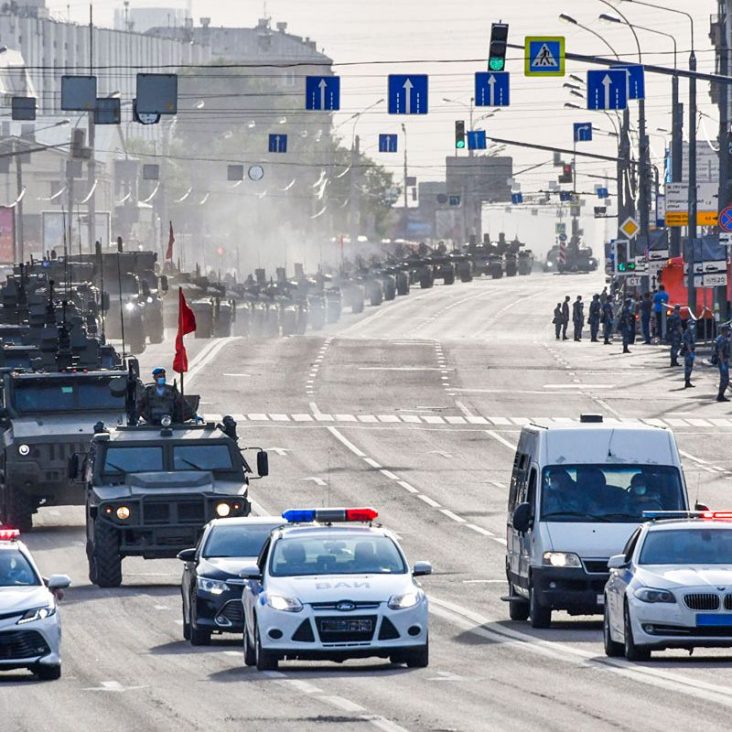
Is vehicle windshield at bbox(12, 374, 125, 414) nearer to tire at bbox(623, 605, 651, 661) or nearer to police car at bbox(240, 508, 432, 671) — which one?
police car at bbox(240, 508, 432, 671)

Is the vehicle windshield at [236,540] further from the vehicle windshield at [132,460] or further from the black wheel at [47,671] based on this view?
the vehicle windshield at [132,460]

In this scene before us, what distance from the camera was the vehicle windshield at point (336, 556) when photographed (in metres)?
19.5

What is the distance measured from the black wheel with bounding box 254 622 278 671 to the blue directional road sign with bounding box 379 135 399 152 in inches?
3514

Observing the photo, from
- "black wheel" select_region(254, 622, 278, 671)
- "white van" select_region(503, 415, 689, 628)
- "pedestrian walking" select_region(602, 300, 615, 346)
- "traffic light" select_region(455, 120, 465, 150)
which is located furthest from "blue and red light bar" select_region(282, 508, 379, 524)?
"pedestrian walking" select_region(602, 300, 615, 346)

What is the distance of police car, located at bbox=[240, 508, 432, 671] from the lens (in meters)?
18.6

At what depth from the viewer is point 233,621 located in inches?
872

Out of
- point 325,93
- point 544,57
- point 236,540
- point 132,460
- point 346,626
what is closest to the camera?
point 346,626

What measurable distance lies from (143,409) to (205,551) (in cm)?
927

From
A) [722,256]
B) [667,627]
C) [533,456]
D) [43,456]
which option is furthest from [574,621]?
[722,256]

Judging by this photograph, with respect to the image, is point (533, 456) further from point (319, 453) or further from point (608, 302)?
point (608, 302)

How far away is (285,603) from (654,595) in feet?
9.52

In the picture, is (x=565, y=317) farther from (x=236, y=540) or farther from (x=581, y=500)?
(x=236, y=540)

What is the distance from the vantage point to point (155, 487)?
29.2 m

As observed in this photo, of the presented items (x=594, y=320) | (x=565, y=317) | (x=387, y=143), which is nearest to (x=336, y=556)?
(x=594, y=320)
